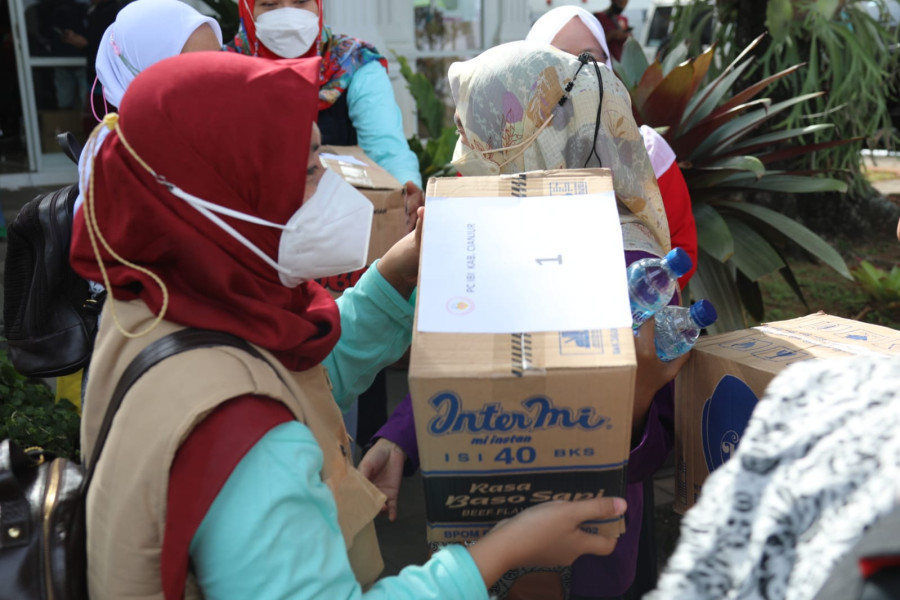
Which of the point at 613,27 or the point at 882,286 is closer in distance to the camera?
the point at 882,286

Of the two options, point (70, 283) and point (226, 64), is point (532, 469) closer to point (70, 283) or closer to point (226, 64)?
point (226, 64)

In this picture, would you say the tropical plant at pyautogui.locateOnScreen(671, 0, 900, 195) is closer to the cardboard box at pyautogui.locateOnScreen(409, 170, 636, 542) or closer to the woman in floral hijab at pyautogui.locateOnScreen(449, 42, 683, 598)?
the woman in floral hijab at pyautogui.locateOnScreen(449, 42, 683, 598)

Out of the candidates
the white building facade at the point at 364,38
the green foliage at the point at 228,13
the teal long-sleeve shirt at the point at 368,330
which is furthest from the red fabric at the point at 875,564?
the white building facade at the point at 364,38

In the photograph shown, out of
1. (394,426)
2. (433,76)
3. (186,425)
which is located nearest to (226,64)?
(186,425)

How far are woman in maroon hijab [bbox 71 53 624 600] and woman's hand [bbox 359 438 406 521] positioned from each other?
13.4 inches

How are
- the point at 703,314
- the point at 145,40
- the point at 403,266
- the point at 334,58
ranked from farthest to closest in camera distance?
the point at 334,58
the point at 145,40
the point at 403,266
the point at 703,314

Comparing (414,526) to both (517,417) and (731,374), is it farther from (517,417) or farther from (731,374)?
(517,417)

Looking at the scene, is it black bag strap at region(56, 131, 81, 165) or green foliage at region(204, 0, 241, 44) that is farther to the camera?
green foliage at region(204, 0, 241, 44)

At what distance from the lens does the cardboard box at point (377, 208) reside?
8.68ft

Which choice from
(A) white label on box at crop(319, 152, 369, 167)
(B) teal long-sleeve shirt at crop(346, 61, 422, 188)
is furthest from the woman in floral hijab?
(B) teal long-sleeve shirt at crop(346, 61, 422, 188)

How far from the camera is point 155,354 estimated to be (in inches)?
47.6

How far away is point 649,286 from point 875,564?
95 centimetres

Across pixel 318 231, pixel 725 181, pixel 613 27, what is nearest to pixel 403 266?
pixel 318 231

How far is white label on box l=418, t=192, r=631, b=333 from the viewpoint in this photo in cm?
131
